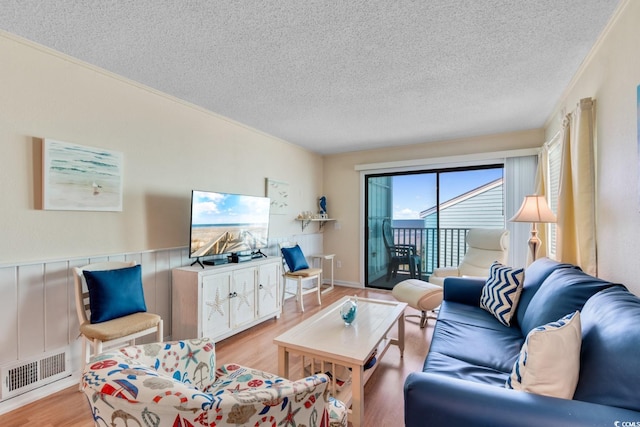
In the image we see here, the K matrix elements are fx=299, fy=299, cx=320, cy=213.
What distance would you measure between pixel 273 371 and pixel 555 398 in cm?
191

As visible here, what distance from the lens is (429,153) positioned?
4.62m

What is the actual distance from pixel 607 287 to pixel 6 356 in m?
3.51

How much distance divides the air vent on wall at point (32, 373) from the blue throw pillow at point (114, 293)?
0.42m

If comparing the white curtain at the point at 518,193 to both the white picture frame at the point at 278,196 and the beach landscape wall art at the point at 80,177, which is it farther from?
the beach landscape wall art at the point at 80,177

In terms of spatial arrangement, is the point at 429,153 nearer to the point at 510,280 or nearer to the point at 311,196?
the point at 311,196

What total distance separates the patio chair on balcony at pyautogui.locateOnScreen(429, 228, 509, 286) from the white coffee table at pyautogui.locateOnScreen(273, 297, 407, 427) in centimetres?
139

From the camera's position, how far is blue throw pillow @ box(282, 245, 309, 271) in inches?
161

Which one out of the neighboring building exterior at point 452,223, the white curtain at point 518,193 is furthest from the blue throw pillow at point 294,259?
the white curtain at point 518,193

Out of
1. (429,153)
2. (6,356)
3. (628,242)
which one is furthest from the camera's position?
(429,153)

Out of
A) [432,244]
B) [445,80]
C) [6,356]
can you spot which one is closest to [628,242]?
[445,80]

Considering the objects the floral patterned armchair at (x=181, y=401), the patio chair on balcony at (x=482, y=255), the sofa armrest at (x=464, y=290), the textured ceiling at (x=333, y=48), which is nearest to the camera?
the floral patterned armchair at (x=181, y=401)

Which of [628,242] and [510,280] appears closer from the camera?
[628,242]

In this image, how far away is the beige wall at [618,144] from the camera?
157 centimetres

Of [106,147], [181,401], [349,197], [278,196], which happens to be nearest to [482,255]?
[349,197]
